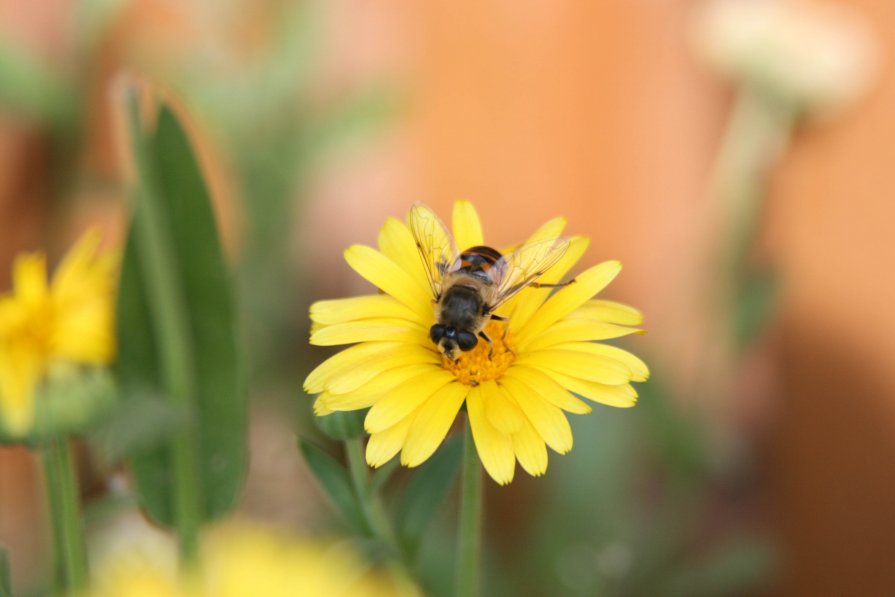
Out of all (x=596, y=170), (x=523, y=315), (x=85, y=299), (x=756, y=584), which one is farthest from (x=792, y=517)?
(x=85, y=299)

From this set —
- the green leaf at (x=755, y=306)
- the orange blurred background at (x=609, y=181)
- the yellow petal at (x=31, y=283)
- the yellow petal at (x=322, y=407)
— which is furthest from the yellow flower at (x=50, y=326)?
the green leaf at (x=755, y=306)

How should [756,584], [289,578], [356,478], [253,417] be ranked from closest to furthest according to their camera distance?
[289,578], [356,478], [756,584], [253,417]

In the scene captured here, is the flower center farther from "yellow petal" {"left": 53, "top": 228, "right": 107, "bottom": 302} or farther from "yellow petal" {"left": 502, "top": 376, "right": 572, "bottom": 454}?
"yellow petal" {"left": 53, "top": 228, "right": 107, "bottom": 302}

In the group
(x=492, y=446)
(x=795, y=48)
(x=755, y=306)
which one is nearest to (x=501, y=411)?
(x=492, y=446)

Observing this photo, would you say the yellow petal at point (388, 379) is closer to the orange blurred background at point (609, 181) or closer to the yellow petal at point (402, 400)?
the yellow petal at point (402, 400)

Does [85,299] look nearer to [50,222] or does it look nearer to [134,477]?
[134,477]

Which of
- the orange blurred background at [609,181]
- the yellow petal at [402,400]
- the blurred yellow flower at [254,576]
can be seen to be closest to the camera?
the blurred yellow flower at [254,576]

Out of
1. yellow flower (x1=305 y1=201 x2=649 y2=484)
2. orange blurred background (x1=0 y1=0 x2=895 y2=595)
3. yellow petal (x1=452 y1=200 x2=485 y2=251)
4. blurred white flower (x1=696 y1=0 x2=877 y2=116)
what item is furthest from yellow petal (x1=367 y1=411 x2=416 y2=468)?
blurred white flower (x1=696 y1=0 x2=877 y2=116)
